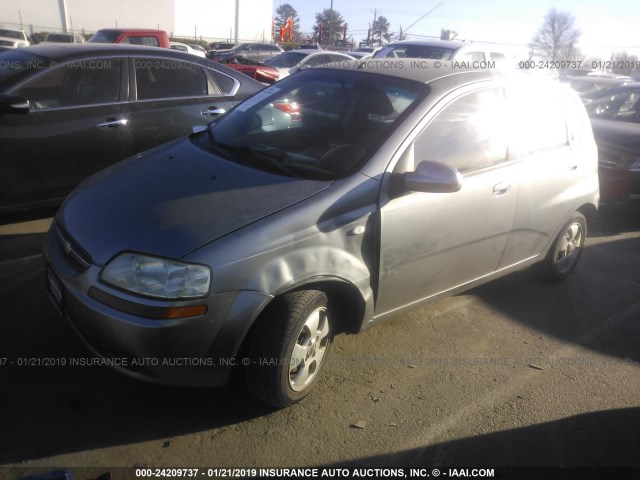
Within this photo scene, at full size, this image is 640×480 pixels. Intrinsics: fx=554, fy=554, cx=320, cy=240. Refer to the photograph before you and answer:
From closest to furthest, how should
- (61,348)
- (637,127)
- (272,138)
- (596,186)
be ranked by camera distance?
(61,348) → (272,138) → (596,186) → (637,127)

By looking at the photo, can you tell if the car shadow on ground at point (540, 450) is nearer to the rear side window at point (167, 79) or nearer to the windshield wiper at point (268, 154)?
the windshield wiper at point (268, 154)

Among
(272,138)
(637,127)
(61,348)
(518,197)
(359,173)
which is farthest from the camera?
(637,127)

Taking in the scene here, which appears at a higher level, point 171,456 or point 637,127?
point 637,127

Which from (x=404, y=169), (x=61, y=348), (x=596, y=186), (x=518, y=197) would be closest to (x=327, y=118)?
(x=404, y=169)

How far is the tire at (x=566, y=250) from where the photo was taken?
449cm

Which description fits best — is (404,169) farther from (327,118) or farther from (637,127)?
(637,127)

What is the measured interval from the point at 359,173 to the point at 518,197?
1.37 meters

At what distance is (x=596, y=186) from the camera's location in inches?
182

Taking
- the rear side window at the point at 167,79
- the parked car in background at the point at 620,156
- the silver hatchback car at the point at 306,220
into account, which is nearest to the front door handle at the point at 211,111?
the rear side window at the point at 167,79

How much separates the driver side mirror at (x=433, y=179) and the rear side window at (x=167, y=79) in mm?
3409

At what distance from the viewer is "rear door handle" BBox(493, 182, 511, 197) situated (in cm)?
351

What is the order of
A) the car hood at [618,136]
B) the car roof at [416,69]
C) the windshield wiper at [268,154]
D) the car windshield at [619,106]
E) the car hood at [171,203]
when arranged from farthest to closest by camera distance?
the car windshield at [619,106] < the car hood at [618,136] < the car roof at [416,69] < the windshield wiper at [268,154] < the car hood at [171,203]

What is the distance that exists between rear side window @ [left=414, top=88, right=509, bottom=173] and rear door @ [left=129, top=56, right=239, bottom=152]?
306 cm

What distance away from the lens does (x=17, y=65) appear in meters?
4.84
